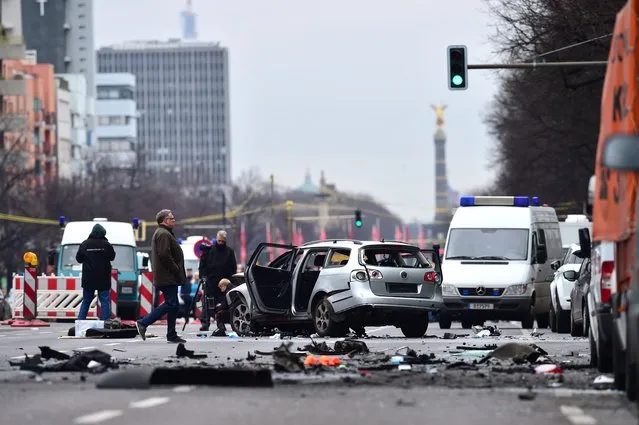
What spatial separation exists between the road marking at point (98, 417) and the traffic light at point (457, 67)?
24.2 meters

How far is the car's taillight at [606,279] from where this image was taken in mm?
15547

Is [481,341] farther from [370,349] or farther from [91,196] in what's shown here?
[91,196]

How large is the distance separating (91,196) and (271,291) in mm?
78639

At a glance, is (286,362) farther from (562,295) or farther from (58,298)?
(58,298)

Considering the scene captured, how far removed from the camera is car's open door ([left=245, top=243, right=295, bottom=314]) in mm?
29219

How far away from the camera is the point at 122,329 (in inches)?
1123

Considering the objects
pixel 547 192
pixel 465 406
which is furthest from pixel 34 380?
pixel 547 192

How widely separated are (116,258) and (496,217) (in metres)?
14.5

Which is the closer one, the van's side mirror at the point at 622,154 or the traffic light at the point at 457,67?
the van's side mirror at the point at 622,154

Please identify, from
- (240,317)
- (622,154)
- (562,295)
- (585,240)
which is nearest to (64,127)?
(562,295)

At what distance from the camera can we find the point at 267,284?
1158 inches

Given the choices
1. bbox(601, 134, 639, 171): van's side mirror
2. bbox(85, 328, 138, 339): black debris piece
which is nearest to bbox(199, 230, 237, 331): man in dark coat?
bbox(85, 328, 138, 339): black debris piece

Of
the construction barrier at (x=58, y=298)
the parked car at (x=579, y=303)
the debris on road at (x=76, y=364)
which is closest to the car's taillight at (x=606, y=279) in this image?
the debris on road at (x=76, y=364)

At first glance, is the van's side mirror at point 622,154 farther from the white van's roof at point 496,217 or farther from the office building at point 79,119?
the office building at point 79,119
